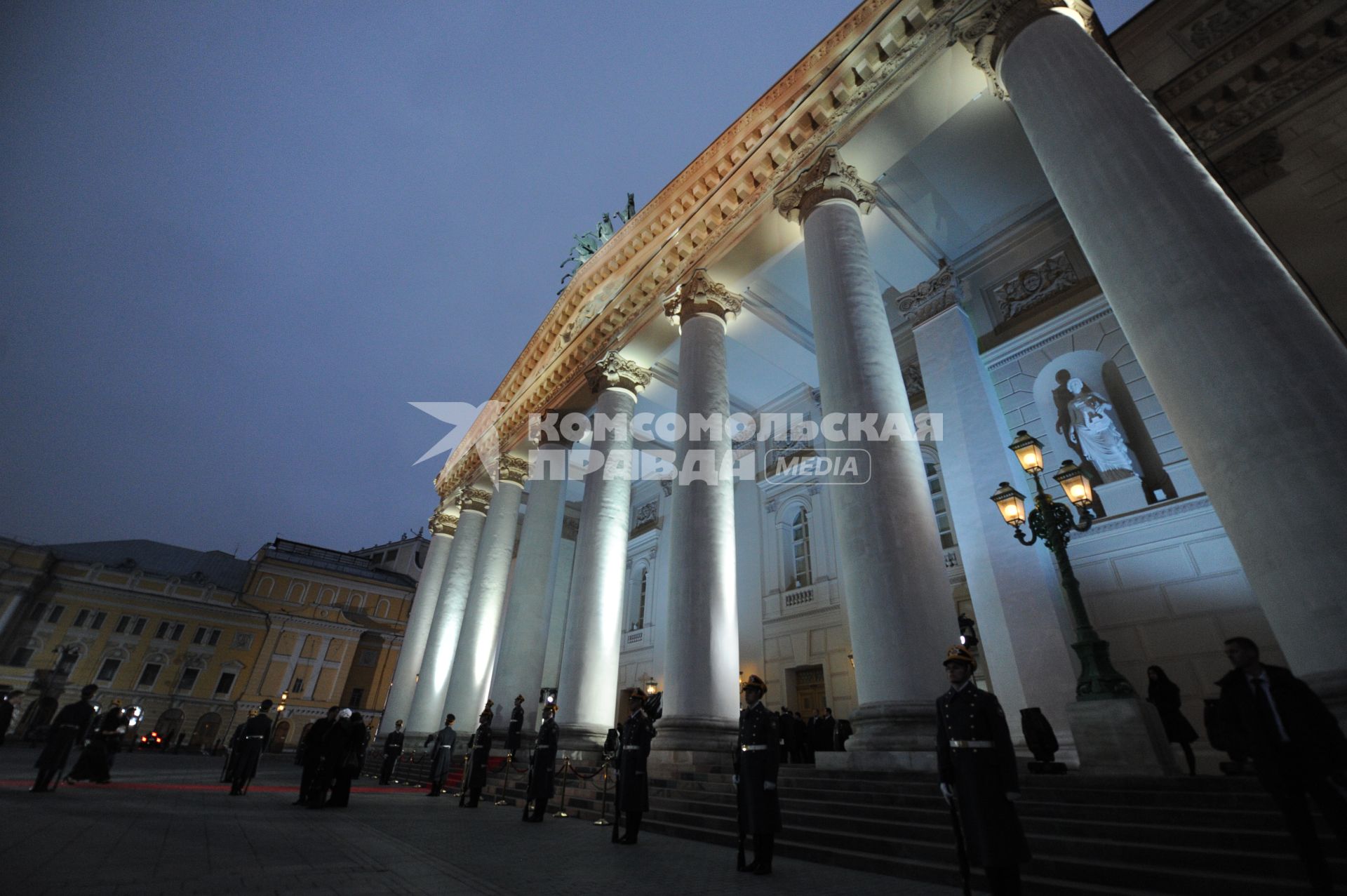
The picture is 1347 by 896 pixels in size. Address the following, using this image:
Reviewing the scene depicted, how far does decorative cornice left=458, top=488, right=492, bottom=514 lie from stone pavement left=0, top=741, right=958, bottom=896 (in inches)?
558

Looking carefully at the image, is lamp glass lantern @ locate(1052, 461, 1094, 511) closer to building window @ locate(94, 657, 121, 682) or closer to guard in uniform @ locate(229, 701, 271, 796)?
guard in uniform @ locate(229, 701, 271, 796)

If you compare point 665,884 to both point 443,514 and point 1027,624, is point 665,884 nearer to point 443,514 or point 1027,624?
point 1027,624

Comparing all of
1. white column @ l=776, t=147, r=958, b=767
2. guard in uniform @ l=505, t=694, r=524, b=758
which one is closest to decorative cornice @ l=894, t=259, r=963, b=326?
white column @ l=776, t=147, r=958, b=767

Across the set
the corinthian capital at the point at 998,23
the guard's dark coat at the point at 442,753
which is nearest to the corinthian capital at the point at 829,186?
the corinthian capital at the point at 998,23

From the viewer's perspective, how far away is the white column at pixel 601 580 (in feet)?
36.2

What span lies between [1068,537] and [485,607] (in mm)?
14782

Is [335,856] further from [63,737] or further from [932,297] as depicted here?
[932,297]

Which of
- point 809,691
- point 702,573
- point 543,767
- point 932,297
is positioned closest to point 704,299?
point 932,297

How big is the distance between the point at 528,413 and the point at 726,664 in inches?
494

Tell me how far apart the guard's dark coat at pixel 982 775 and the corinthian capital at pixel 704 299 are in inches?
389

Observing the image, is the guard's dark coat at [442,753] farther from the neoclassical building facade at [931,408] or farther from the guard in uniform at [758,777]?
the guard in uniform at [758,777]

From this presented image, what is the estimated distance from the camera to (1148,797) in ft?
14.3

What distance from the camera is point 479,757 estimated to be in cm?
912

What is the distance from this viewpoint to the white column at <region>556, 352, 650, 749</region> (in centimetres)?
1105
